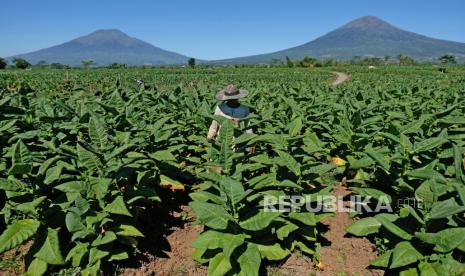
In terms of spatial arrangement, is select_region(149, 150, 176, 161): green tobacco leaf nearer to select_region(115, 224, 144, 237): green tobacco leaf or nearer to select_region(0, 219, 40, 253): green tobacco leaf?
select_region(115, 224, 144, 237): green tobacco leaf

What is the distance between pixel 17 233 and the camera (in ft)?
9.36

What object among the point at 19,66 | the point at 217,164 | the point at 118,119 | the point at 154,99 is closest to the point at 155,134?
the point at 118,119

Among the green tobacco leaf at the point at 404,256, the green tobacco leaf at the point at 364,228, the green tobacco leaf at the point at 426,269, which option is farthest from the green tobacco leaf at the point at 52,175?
the green tobacco leaf at the point at 426,269

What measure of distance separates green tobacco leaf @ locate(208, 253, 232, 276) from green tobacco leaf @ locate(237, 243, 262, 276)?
6.4 inches

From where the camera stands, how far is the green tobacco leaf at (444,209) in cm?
264

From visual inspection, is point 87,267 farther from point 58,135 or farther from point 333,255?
point 333,255

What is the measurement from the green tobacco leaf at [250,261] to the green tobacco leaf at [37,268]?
1675 mm

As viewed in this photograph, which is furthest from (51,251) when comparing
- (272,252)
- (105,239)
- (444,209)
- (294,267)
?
(444,209)

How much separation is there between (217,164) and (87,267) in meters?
1.43

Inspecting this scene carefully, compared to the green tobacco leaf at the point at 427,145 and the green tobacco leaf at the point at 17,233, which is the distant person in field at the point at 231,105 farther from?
the green tobacco leaf at the point at 17,233

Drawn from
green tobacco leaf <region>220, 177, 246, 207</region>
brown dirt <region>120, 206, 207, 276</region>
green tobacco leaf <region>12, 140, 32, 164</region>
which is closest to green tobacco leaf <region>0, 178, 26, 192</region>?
green tobacco leaf <region>12, 140, 32, 164</region>

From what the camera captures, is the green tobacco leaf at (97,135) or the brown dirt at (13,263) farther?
the green tobacco leaf at (97,135)

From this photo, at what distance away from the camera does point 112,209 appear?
3.03 metres

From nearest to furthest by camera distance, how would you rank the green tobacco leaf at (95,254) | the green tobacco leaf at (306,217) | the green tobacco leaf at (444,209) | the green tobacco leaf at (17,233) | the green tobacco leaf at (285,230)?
the green tobacco leaf at (444,209), the green tobacco leaf at (17,233), the green tobacco leaf at (95,254), the green tobacco leaf at (285,230), the green tobacco leaf at (306,217)
